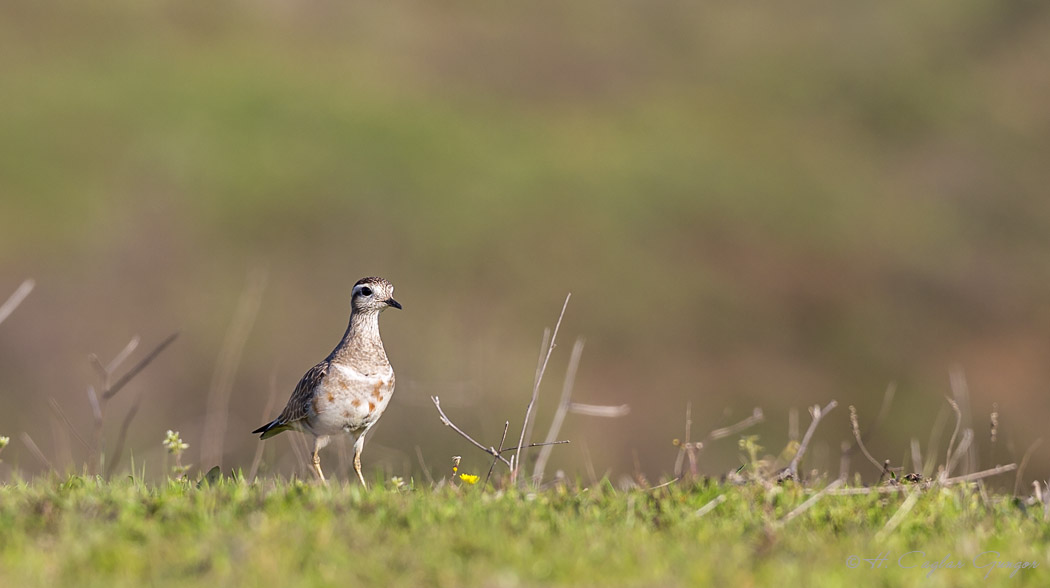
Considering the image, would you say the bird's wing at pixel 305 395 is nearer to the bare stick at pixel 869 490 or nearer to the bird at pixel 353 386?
the bird at pixel 353 386

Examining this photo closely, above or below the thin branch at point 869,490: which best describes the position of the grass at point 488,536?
above

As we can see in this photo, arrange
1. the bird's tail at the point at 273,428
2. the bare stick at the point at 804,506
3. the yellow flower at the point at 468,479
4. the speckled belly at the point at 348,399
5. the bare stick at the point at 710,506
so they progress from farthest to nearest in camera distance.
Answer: the bird's tail at the point at 273,428 → the speckled belly at the point at 348,399 → the yellow flower at the point at 468,479 → the bare stick at the point at 710,506 → the bare stick at the point at 804,506

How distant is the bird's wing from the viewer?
8516 millimetres

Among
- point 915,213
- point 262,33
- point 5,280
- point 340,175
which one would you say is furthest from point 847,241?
point 5,280

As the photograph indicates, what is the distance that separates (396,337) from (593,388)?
4065mm

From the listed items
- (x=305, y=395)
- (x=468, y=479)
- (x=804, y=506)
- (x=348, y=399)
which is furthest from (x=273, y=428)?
(x=804, y=506)

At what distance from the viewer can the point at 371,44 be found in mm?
35406

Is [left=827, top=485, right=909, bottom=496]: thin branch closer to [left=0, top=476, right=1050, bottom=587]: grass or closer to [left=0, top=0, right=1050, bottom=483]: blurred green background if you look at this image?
[left=0, top=476, right=1050, bottom=587]: grass

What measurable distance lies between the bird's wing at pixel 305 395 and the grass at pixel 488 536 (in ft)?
4.67

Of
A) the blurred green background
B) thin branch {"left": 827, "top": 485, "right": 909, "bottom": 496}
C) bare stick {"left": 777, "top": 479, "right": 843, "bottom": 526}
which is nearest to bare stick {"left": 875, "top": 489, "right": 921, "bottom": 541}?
thin branch {"left": 827, "top": 485, "right": 909, "bottom": 496}

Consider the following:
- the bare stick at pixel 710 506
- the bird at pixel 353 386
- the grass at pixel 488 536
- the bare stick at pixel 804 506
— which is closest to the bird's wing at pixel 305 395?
the bird at pixel 353 386

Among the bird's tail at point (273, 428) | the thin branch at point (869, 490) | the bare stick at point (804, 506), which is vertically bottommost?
the thin branch at point (869, 490)

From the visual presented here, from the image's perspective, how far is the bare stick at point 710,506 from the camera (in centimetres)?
658

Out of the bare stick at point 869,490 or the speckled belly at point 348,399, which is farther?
the speckled belly at point 348,399
